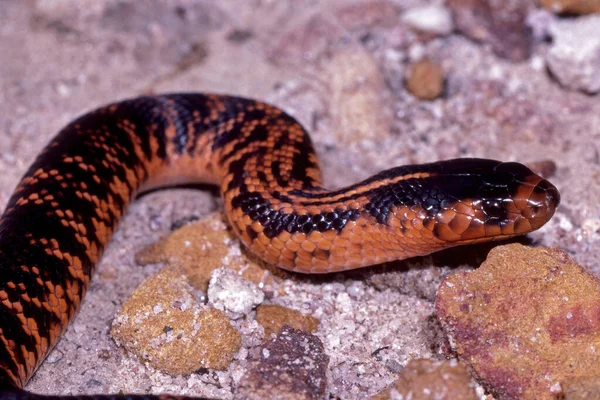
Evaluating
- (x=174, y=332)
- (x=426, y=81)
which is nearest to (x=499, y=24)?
(x=426, y=81)

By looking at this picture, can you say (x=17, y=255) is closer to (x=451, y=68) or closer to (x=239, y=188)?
(x=239, y=188)

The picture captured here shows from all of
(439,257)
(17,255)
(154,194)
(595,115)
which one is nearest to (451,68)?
(595,115)

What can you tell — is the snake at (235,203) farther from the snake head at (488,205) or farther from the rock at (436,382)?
the rock at (436,382)

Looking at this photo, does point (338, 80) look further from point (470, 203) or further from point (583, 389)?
point (583, 389)

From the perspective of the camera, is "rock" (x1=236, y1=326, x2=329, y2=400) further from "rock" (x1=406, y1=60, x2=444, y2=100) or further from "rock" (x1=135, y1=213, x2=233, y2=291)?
"rock" (x1=406, y1=60, x2=444, y2=100)

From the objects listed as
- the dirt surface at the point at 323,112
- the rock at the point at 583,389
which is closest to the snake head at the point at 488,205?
the dirt surface at the point at 323,112

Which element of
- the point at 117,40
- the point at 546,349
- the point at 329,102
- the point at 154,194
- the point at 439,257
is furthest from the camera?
the point at 117,40
